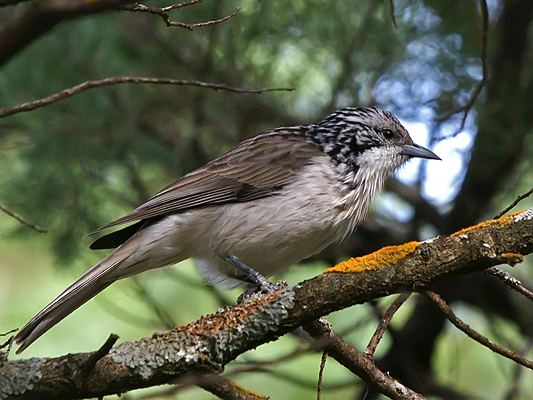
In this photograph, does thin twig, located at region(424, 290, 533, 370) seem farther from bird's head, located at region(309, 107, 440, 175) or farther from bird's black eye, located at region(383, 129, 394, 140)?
bird's black eye, located at region(383, 129, 394, 140)

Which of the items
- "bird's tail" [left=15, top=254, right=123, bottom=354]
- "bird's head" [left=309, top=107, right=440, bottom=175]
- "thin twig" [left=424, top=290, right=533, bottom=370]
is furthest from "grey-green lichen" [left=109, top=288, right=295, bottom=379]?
"bird's head" [left=309, top=107, right=440, bottom=175]

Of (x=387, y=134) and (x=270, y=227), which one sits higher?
(x=387, y=134)

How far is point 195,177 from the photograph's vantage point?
482cm

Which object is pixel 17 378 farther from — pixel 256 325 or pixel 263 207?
pixel 263 207

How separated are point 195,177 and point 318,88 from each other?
2355 mm

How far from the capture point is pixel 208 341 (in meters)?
3.08

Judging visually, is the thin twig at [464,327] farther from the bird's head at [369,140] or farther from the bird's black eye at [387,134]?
the bird's black eye at [387,134]

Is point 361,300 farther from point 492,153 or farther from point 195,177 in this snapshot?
point 492,153

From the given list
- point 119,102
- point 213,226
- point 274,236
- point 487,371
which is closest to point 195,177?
point 213,226

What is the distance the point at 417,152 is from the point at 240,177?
130 cm

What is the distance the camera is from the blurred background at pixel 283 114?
18.8ft

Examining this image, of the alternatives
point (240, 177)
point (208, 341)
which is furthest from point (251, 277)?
point (208, 341)

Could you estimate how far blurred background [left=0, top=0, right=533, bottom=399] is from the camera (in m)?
5.72

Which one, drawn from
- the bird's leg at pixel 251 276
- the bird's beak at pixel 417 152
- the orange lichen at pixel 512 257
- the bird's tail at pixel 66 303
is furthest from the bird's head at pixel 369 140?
the orange lichen at pixel 512 257
